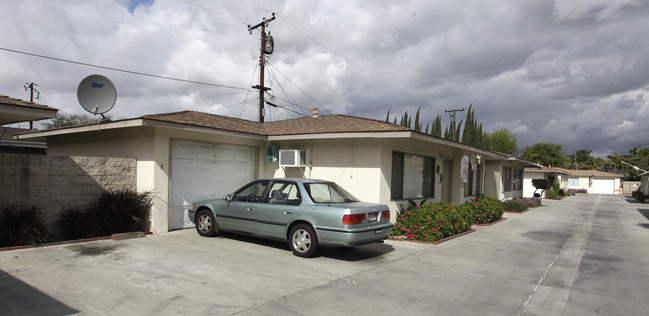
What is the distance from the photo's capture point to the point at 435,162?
44.7 feet

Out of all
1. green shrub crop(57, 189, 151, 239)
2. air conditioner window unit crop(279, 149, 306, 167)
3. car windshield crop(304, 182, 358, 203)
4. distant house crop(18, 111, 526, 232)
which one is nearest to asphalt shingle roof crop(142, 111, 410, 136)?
distant house crop(18, 111, 526, 232)

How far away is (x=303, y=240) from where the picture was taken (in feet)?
24.2

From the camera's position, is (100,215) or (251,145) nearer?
(100,215)

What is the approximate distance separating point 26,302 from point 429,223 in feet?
26.5

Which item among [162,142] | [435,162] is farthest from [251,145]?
[435,162]

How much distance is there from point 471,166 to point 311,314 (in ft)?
43.5

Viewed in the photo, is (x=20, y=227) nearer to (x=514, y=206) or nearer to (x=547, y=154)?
(x=514, y=206)

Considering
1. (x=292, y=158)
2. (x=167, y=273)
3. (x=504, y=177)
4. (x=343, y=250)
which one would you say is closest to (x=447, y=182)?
(x=292, y=158)

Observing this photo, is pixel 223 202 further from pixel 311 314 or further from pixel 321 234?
pixel 311 314

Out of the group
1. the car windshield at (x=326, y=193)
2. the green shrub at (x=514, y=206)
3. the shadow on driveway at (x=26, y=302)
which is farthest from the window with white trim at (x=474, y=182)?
the shadow on driveway at (x=26, y=302)

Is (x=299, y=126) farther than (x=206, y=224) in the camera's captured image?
Yes

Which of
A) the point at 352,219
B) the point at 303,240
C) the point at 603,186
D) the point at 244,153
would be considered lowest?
the point at 603,186

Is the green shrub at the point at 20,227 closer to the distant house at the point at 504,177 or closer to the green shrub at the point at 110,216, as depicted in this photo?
the green shrub at the point at 110,216

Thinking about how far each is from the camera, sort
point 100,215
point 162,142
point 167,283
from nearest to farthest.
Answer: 1. point 167,283
2. point 100,215
3. point 162,142
